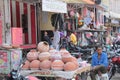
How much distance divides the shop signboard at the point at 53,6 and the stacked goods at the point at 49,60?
4769 mm

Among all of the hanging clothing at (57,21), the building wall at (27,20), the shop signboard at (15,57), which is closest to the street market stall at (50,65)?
the shop signboard at (15,57)

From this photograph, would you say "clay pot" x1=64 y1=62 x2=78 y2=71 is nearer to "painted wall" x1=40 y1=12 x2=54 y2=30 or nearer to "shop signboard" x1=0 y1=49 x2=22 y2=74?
"shop signboard" x1=0 y1=49 x2=22 y2=74

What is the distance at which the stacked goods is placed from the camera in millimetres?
7117

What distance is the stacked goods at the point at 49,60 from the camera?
7117mm

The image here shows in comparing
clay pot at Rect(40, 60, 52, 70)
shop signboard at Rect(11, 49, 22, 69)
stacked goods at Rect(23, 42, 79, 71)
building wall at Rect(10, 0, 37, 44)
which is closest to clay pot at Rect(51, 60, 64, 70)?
stacked goods at Rect(23, 42, 79, 71)

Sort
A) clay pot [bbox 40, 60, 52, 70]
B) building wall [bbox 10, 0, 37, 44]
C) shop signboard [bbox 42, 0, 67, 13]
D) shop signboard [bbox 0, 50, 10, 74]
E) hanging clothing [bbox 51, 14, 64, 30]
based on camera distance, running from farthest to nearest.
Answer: hanging clothing [bbox 51, 14, 64, 30], building wall [bbox 10, 0, 37, 44], shop signboard [bbox 42, 0, 67, 13], shop signboard [bbox 0, 50, 10, 74], clay pot [bbox 40, 60, 52, 70]

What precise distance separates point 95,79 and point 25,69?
8.28ft

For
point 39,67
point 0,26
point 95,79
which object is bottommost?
point 95,79

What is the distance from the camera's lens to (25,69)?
7457 millimetres

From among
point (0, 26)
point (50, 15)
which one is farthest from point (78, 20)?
point (0, 26)

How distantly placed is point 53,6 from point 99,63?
407 cm

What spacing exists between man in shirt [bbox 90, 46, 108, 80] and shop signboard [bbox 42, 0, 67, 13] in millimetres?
3481

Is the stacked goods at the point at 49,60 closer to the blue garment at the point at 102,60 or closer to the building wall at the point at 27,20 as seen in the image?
the blue garment at the point at 102,60

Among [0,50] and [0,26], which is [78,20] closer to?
[0,26]
